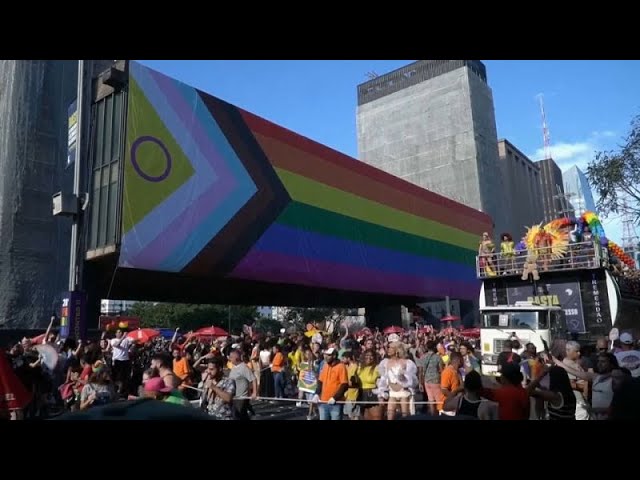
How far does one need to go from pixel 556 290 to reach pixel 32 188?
A: 23.8 metres

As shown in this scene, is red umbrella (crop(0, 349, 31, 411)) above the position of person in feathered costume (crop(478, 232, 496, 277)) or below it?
below

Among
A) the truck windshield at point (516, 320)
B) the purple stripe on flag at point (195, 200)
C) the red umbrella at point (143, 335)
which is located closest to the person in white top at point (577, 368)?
the truck windshield at point (516, 320)

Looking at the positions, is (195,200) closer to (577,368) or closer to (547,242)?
(547,242)

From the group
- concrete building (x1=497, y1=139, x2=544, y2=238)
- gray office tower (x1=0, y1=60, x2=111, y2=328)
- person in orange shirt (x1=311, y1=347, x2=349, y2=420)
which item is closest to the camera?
person in orange shirt (x1=311, y1=347, x2=349, y2=420)

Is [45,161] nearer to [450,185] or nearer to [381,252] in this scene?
[381,252]

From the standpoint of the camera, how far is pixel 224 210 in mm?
22812

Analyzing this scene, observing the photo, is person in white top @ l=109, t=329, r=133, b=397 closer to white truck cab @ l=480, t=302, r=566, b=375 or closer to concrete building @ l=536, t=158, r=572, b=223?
white truck cab @ l=480, t=302, r=566, b=375

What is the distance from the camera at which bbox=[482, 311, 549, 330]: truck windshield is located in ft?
50.5

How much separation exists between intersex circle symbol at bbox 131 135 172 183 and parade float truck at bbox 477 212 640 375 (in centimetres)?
1373

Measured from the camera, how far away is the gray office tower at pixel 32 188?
899 inches

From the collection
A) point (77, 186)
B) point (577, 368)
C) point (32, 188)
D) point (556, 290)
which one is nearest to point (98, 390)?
point (77, 186)

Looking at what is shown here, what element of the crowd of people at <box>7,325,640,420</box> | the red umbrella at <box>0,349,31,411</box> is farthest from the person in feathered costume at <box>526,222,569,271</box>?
the red umbrella at <box>0,349,31,411</box>
